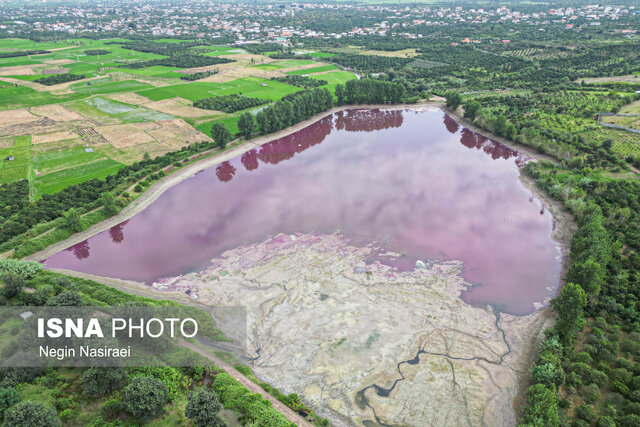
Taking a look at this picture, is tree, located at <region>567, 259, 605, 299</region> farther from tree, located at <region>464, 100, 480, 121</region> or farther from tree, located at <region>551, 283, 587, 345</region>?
tree, located at <region>464, 100, 480, 121</region>

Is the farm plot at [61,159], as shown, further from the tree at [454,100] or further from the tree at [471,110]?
the tree at [454,100]

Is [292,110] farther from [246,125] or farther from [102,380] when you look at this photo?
[102,380]

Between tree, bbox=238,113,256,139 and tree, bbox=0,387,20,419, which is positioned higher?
tree, bbox=238,113,256,139

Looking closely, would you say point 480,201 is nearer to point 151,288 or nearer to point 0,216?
point 151,288

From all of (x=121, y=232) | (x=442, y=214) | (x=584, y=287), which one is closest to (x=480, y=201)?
(x=442, y=214)

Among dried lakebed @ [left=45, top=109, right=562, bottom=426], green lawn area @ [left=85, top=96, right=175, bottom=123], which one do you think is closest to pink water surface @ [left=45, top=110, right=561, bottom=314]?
dried lakebed @ [left=45, top=109, right=562, bottom=426]
